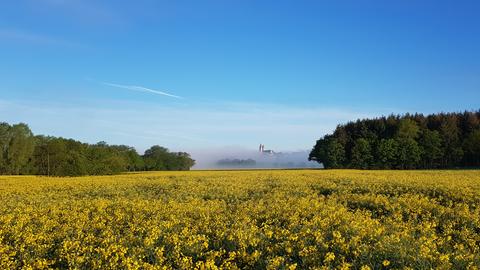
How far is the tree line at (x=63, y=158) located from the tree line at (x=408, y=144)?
4353 cm

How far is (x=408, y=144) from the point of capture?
81.8 m

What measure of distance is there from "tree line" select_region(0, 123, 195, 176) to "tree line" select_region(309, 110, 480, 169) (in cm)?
4353

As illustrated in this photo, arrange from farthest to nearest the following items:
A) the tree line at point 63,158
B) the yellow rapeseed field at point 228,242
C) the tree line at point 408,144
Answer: the tree line at point 408,144 → the tree line at point 63,158 → the yellow rapeseed field at point 228,242

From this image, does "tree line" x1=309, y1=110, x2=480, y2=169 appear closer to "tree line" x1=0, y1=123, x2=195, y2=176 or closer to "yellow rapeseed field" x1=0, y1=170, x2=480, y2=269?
"tree line" x1=0, y1=123, x2=195, y2=176

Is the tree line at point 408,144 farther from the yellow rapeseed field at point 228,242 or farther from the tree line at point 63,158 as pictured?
the yellow rapeseed field at point 228,242

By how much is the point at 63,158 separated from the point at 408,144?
209 ft

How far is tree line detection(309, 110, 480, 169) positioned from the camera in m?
81.8

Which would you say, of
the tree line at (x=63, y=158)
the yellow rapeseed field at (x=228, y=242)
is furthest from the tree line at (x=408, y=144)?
the yellow rapeseed field at (x=228, y=242)

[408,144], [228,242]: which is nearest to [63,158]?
[408,144]

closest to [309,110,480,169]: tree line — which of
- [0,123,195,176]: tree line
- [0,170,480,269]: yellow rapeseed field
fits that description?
[0,123,195,176]: tree line

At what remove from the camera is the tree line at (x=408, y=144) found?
81.8 metres

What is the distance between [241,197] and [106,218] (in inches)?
265

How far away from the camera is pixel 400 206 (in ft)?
43.9

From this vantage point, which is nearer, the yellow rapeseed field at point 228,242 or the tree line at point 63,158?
the yellow rapeseed field at point 228,242
